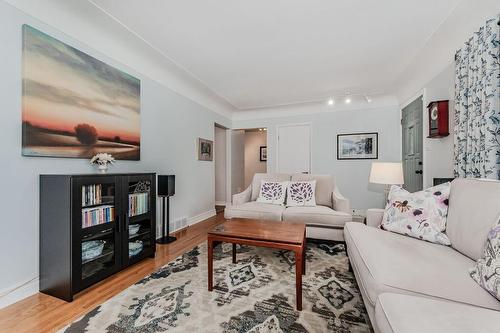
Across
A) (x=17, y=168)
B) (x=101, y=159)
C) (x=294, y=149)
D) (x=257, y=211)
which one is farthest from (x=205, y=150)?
(x=17, y=168)

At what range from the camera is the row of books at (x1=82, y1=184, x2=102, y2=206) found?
1.82 meters

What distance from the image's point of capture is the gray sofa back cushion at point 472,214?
4.09ft

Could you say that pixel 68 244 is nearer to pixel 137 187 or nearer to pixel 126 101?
pixel 137 187

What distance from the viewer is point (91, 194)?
1.88 meters

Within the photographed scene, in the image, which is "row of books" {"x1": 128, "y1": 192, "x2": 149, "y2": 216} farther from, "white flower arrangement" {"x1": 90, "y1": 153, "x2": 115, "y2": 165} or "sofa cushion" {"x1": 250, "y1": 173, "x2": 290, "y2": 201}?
"sofa cushion" {"x1": 250, "y1": 173, "x2": 290, "y2": 201}

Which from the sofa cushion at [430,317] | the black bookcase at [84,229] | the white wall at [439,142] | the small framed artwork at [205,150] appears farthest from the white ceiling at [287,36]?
the sofa cushion at [430,317]

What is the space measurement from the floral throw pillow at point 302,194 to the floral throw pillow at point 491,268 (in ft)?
6.61

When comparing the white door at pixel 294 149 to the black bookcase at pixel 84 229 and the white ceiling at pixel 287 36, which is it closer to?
the white ceiling at pixel 287 36

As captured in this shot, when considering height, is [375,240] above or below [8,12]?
below

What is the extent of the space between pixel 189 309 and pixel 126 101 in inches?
91.1

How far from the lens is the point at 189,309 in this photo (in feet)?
5.08

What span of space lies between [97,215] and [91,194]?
19 centimetres

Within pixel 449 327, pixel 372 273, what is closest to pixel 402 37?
pixel 372 273

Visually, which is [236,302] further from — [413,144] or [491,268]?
[413,144]
